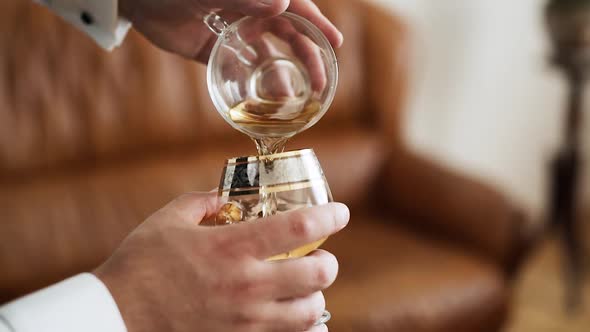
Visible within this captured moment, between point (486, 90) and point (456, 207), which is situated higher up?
point (486, 90)

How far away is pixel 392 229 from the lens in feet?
7.02

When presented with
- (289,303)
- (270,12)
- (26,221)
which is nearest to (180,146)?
(26,221)

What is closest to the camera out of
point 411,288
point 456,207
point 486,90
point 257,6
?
point 257,6

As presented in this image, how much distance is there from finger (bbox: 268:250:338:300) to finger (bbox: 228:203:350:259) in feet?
0.04

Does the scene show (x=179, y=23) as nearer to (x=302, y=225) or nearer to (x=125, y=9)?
(x=125, y=9)

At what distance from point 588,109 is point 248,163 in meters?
2.79

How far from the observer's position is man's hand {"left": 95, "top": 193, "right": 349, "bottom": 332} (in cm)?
53

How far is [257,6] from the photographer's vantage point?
70cm

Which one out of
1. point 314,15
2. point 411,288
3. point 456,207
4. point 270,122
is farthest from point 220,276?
point 456,207

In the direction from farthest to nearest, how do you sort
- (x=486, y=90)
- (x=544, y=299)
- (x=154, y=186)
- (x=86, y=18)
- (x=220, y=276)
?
(x=486, y=90) → (x=544, y=299) → (x=154, y=186) → (x=86, y=18) → (x=220, y=276)

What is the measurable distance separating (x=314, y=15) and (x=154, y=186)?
4.24 feet

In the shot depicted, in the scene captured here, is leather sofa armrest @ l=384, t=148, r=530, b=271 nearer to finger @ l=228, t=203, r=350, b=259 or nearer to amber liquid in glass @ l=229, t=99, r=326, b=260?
amber liquid in glass @ l=229, t=99, r=326, b=260

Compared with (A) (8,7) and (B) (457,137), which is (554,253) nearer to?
(B) (457,137)

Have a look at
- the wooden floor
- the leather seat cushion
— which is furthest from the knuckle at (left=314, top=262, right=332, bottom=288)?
the wooden floor
